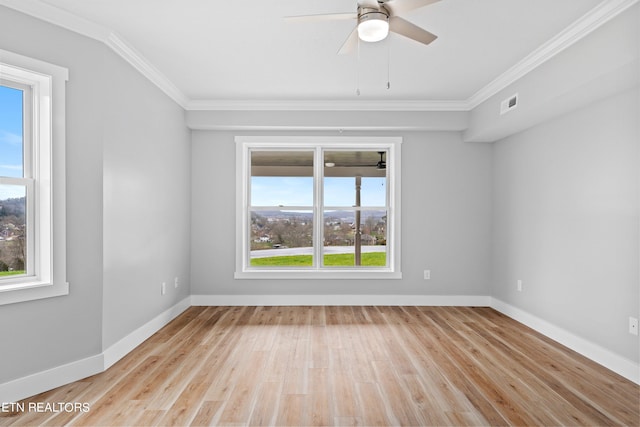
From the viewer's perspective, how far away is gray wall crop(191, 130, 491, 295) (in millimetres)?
4992

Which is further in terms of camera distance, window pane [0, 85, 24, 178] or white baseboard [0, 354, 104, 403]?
window pane [0, 85, 24, 178]

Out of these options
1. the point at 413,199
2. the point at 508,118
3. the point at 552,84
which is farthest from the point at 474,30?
the point at 413,199

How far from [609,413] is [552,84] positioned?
2528 mm

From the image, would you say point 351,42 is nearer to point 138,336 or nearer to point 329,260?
point 138,336

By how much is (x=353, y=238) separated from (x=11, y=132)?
3.89m

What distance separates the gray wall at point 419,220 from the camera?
4.99m

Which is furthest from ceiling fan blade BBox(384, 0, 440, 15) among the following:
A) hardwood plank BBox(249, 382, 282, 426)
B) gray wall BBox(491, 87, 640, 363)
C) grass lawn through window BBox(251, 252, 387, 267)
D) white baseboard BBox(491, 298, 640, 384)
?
grass lawn through window BBox(251, 252, 387, 267)

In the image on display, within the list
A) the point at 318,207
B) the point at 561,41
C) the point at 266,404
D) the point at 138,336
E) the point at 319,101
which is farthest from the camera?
the point at 318,207

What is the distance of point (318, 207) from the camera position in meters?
5.17

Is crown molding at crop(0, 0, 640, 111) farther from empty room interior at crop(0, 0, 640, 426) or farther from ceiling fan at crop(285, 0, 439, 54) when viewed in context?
ceiling fan at crop(285, 0, 439, 54)

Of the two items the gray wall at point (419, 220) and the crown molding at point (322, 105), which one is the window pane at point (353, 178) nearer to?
the gray wall at point (419, 220)

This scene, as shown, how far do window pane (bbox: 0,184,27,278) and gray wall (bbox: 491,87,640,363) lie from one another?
4546mm

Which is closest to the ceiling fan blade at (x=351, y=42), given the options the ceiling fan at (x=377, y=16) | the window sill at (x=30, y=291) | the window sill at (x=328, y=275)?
the ceiling fan at (x=377, y=16)

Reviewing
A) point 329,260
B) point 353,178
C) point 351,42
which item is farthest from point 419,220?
point 351,42
